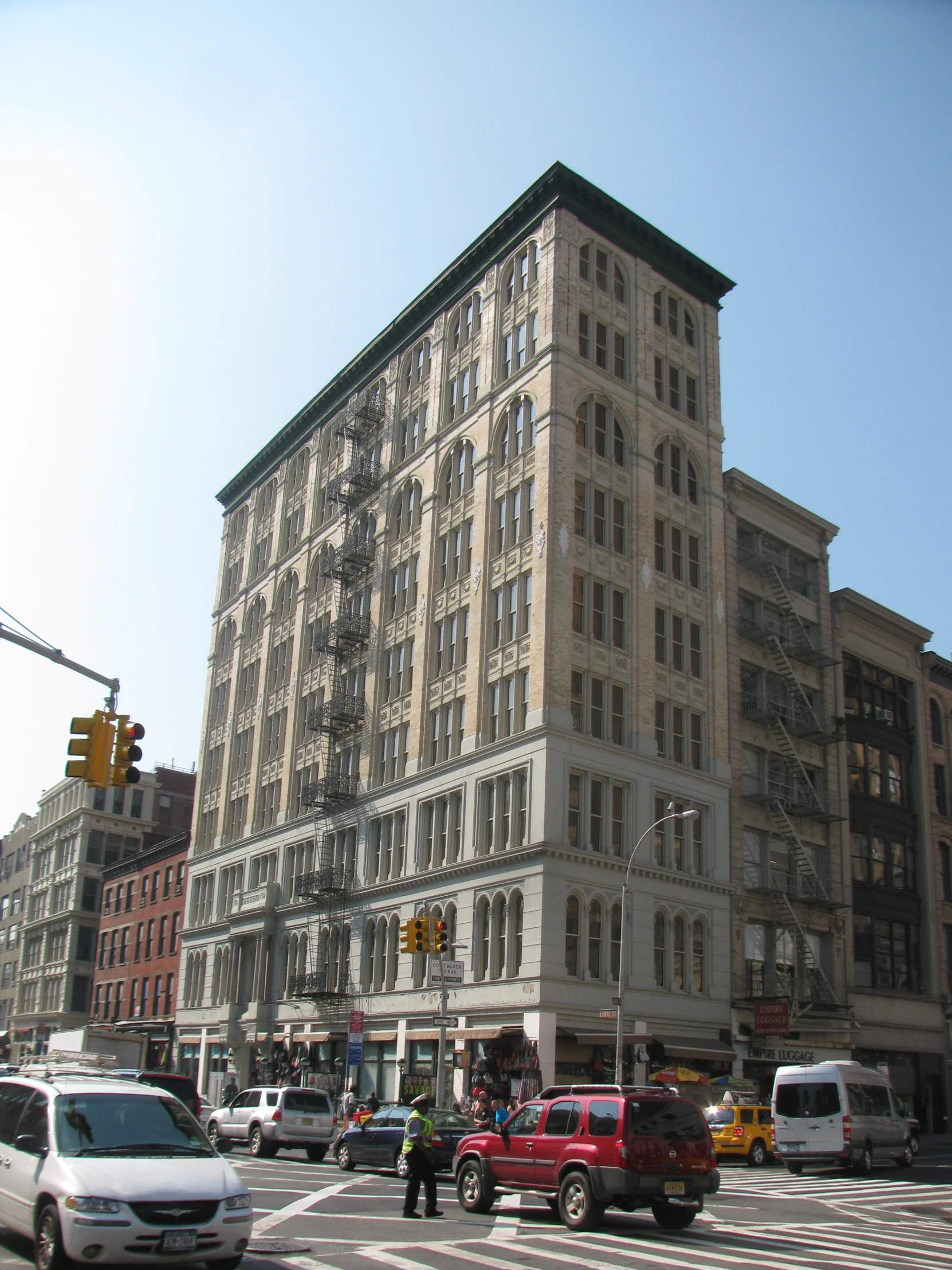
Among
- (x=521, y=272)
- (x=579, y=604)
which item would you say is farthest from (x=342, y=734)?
(x=521, y=272)

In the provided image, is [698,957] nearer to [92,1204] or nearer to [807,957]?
[807,957]

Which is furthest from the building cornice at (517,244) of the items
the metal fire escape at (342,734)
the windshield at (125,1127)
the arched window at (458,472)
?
the windshield at (125,1127)

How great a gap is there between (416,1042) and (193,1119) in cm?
3241

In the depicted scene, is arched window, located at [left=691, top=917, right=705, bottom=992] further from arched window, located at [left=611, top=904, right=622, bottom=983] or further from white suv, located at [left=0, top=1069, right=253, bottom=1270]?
white suv, located at [left=0, top=1069, right=253, bottom=1270]

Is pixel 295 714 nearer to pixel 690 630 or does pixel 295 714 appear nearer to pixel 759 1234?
pixel 690 630

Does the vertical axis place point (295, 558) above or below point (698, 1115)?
above

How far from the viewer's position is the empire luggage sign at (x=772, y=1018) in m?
42.6

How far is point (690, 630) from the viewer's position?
4859 cm

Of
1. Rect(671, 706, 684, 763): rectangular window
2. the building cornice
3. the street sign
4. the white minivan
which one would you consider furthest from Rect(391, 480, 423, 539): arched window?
the white minivan

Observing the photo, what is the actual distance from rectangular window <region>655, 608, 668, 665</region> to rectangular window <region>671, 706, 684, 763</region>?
6.40ft

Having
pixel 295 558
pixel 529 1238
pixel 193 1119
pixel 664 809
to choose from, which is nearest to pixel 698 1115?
pixel 529 1238

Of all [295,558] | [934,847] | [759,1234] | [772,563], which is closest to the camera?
[759,1234]

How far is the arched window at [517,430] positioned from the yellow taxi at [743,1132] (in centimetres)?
2483

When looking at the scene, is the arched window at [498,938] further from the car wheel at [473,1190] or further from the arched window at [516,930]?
the car wheel at [473,1190]
